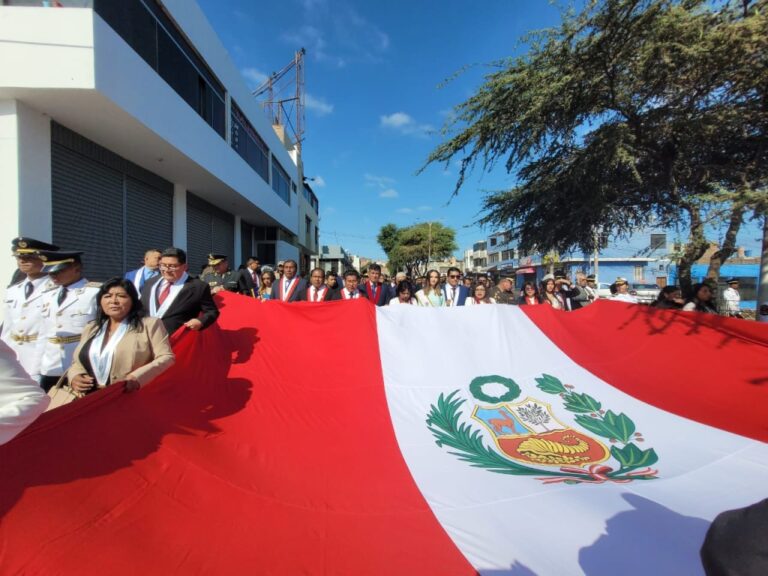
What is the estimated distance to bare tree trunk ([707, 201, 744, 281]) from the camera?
5396mm

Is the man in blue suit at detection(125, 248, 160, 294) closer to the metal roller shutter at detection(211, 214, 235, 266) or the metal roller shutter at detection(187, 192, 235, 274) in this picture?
the metal roller shutter at detection(187, 192, 235, 274)

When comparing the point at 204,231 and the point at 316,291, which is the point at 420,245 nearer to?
the point at 204,231

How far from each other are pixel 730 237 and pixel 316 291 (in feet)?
23.4

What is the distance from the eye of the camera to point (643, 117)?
6992mm

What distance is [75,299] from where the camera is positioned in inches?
109

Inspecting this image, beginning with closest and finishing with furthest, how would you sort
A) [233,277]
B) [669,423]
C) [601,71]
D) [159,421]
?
[159,421], [669,423], [601,71], [233,277]

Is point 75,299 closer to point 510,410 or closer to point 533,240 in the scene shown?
point 510,410

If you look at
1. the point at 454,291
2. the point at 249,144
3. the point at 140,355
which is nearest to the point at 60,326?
the point at 140,355

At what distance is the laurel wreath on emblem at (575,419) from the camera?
2.41 m

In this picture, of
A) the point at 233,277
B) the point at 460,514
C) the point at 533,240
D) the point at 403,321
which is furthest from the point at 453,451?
the point at 533,240

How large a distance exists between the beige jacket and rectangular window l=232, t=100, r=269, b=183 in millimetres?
12544

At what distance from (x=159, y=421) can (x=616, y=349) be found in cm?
434

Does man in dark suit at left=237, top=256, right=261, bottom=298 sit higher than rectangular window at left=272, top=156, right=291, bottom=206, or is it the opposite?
rectangular window at left=272, top=156, right=291, bottom=206

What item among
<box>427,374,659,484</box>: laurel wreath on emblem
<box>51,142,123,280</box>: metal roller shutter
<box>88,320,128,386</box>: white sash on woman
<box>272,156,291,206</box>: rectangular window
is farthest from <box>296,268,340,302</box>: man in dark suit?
<box>272,156,291,206</box>: rectangular window
